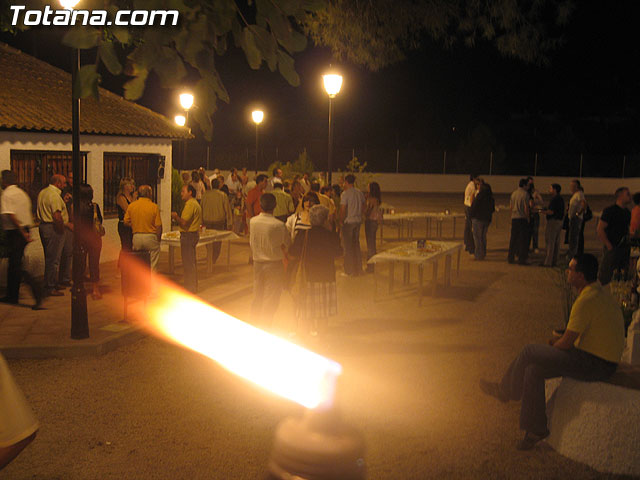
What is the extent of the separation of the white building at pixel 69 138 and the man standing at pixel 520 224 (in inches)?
319

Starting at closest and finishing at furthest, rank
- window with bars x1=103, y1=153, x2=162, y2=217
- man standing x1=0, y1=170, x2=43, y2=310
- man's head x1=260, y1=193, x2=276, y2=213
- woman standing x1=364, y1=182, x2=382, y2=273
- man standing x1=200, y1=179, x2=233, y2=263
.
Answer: man's head x1=260, y1=193, x2=276, y2=213 < man standing x1=0, y1=170, x2=43, y2=310 < man standing x1=200, y1=179, x2=233, y2=263 < woman standing x1=364, y1=182, x2=382, y2=273 < window with bars x1=103, y1=153, x2=162, y2=217

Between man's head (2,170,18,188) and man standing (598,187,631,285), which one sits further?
man standing (598,187,631,285)

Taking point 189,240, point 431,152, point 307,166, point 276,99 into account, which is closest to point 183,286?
point 189,240

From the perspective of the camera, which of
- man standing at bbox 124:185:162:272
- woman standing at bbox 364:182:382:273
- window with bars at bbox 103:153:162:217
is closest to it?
man standing at bbox 124:185:162:272

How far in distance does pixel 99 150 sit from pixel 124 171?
1092 mm

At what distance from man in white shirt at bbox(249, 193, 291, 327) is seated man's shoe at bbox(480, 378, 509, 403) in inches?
121

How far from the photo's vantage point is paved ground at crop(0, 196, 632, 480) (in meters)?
5.31

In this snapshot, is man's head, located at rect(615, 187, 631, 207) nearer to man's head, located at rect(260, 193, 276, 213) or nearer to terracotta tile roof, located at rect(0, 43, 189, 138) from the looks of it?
man's head, located at rect(260, 193, 276, 213)

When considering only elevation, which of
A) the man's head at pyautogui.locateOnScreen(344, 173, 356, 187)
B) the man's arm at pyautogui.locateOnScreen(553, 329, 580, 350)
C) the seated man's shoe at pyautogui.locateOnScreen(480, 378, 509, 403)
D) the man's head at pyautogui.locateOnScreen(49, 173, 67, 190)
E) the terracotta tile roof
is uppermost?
the terracotta tile roof

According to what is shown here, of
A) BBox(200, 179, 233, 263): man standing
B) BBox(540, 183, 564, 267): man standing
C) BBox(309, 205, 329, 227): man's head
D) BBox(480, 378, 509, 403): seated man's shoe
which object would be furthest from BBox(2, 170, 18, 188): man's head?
BBox(540, 183, 564, 267): man standing

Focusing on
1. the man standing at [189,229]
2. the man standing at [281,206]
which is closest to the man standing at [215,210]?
the man standing at [281,206]

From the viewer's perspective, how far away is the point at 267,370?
7.64 meters

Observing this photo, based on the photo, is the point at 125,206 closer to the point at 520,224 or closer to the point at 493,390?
the point at 493,390

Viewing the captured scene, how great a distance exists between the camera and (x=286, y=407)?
6516 millimetres
